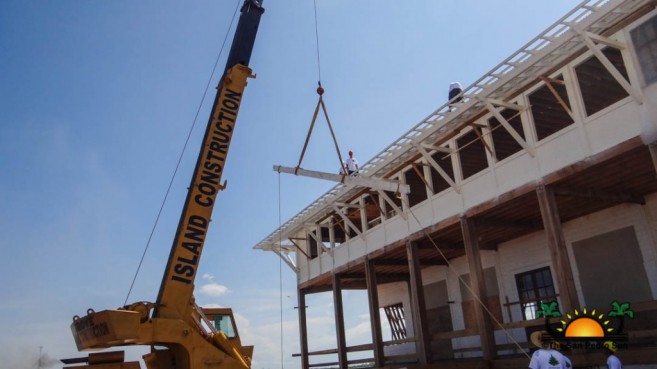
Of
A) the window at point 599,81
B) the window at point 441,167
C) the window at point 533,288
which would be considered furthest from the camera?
the window at point 533,288

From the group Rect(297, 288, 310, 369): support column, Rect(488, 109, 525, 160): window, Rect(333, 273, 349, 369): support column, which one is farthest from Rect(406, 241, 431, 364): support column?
Rect(297, 288, 310, 369): support column

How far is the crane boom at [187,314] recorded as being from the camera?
796 cm

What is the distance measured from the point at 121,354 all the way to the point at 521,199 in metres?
11.9

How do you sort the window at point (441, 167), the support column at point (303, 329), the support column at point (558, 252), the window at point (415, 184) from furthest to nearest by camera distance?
the support column at point (303, 329) → the window at point (415, 184) → the window at point (441, 167) → the support column at point (558, 252)

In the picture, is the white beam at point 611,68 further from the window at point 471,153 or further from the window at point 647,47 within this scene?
the window at point 471,153

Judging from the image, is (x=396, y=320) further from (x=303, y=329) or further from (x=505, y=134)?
(x=505, y=134)

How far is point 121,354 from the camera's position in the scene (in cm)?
814

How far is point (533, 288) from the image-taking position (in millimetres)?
19562

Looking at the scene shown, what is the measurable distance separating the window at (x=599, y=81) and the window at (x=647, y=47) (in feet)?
2.87

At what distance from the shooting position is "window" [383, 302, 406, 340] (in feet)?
92.7

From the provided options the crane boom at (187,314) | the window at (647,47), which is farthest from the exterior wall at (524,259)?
the crane boom at (187,314)

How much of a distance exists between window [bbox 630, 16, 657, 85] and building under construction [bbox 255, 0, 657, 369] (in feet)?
0.10

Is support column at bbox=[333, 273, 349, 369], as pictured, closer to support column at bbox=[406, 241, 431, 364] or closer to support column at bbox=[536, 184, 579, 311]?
support column at bbox=[406, 241, 431, 364]

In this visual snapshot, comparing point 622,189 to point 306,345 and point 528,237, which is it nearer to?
point 528,237
